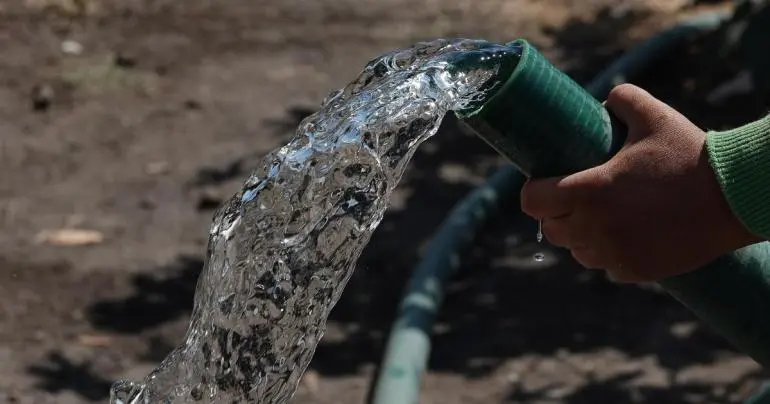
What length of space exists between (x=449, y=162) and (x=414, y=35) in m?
1.67

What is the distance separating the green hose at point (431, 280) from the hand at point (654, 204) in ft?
5.19

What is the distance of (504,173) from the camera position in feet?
14.7

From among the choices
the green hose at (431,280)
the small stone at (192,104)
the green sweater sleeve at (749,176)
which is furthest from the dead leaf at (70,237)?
the green sweater sleeve at (749,176)

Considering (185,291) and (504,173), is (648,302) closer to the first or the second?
(504,173)

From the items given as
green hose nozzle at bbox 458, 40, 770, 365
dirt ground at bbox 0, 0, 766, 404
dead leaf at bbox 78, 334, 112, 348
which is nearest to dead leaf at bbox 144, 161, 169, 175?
dirt ground at bbox 0, 0, 766, 404

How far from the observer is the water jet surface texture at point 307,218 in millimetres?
1744

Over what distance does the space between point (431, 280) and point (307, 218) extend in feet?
6.44

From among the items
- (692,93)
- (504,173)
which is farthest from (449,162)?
Answer: (692,93)

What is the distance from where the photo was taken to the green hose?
3.23m

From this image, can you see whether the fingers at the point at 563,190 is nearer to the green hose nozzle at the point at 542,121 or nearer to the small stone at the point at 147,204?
the green hose nozzle at the point at 542,121

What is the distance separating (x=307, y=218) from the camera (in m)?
1.90

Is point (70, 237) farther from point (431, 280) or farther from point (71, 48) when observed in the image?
point (71, 48)

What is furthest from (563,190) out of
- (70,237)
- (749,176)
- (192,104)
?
(192,104)

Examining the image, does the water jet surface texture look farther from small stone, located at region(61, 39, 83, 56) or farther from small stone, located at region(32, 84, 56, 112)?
small stone, located at region(61, 39, 83, 56)
